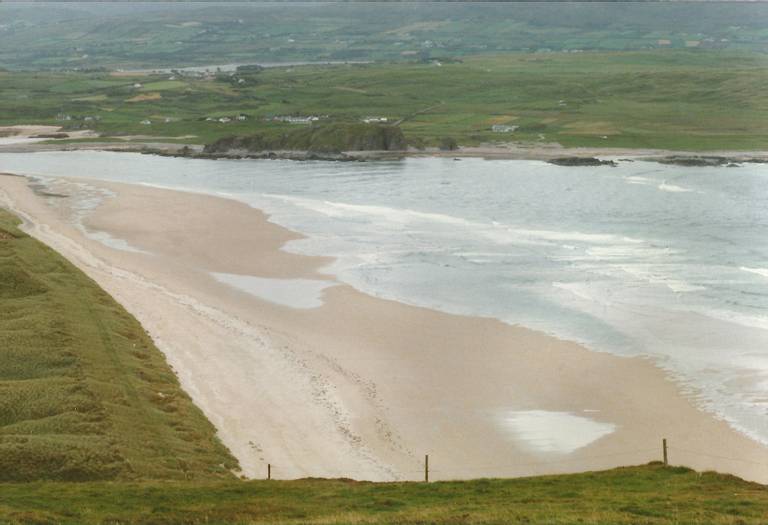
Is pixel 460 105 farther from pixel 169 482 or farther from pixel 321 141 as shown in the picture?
pixel 169 482

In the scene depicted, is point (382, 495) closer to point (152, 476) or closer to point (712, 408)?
point (152, 476)

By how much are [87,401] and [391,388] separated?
32.2 ft

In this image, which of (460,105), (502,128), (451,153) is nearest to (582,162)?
(451,153)

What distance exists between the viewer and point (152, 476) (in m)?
26.3

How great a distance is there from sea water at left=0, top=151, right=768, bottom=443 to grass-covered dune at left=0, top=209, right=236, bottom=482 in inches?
556

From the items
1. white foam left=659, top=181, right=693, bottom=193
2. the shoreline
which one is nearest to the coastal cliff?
the shoreline

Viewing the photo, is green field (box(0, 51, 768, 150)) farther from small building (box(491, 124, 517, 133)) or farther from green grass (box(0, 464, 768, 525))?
green grass (box(0, 464, 768, 525))

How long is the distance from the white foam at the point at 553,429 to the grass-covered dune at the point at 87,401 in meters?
8.51

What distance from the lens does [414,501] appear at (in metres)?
23.3

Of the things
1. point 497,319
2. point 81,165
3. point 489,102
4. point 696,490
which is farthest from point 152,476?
point 489,102

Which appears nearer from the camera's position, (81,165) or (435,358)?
(435,358)

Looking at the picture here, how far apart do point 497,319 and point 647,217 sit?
93.2ft

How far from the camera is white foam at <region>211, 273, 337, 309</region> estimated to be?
155ft

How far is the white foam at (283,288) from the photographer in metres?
47.2
